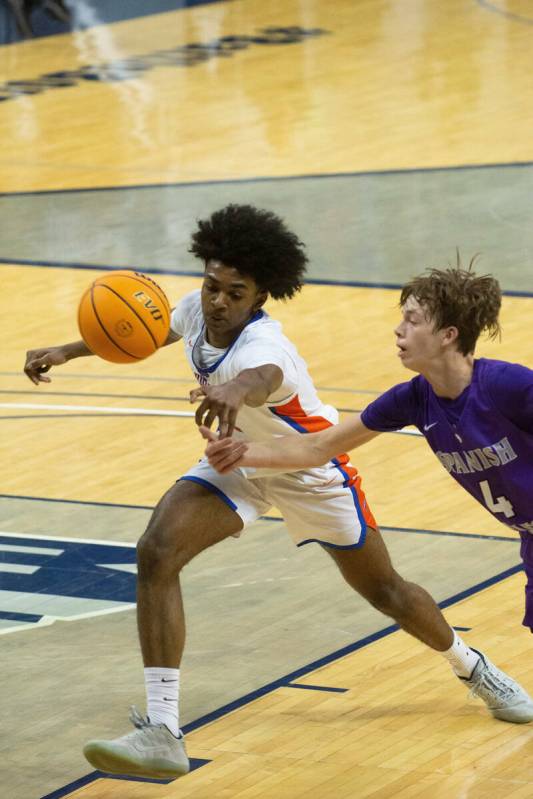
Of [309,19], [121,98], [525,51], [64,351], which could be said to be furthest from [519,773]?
[309,19]

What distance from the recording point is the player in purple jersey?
5.29 m

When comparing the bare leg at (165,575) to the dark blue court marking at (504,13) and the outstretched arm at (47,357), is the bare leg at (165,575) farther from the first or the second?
the dark blue court marking at (504,13)

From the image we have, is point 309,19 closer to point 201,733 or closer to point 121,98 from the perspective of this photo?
point 121,98

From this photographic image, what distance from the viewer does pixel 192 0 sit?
27.8 metres

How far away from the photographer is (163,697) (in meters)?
5.61

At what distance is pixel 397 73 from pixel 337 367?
11769 mm

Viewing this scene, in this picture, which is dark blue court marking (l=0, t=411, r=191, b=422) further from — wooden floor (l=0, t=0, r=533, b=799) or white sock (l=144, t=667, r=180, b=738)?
white sock (l=144, t=667, r=180, b=738)

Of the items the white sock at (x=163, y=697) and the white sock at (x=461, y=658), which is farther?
the white sock at (x=461, y=658)

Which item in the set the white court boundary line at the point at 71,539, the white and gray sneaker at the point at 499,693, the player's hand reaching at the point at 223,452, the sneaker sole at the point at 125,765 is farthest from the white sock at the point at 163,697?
the white court boundary line at the point at 71,539

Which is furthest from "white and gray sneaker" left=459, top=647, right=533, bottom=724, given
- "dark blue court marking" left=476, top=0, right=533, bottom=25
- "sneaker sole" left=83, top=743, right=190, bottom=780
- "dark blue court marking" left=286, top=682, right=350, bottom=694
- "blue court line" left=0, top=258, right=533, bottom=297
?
"dark blue court marking" left=476, top=0, right=533, bottom=25

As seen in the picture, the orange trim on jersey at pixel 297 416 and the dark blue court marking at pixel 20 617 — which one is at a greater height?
the orange trim on jersey at pixel 297 416

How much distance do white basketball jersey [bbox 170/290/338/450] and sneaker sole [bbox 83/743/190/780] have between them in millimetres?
1261

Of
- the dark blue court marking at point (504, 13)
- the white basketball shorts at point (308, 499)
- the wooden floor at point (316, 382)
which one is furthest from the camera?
the dark blue court marking at point (504, 13)

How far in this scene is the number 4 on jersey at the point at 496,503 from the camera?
17.8ft
